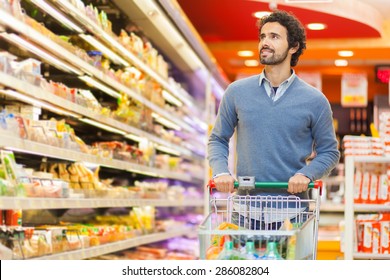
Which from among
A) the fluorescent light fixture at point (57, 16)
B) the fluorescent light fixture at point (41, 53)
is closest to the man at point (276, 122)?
the fluorescent light fixture at point (41, 53)

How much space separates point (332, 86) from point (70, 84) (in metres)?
7.46

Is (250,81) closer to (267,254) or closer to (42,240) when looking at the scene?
(267,254)

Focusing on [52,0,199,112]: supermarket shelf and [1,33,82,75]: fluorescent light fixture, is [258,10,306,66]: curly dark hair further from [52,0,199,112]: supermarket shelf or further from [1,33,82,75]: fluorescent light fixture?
[52,0,199,112]: supermarket shelf

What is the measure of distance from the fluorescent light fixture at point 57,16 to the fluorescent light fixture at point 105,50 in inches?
3.8

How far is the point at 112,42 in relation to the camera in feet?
17.4

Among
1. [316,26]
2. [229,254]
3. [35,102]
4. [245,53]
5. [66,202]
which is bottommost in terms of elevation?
[229,254]

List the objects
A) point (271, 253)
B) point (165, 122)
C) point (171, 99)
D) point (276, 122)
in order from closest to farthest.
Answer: point (271, 253), point (276, 122), point (171, 99), point (165, 122)

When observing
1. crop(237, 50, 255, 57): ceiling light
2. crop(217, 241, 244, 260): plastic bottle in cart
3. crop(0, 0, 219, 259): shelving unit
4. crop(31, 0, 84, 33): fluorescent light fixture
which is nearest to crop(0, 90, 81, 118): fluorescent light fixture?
crop(0, 0, 219, 259): shelving unit

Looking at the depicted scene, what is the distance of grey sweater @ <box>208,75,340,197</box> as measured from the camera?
10.2ft

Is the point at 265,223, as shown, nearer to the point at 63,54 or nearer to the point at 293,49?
the point at 293,49

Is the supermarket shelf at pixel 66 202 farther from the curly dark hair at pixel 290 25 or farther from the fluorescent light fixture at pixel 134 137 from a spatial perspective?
the curly dark hair at pixel 290 25

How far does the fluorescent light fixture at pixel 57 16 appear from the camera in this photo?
163 inches

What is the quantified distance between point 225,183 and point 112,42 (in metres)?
2.63

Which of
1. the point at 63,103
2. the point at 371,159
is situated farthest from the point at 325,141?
the point at 371,159
